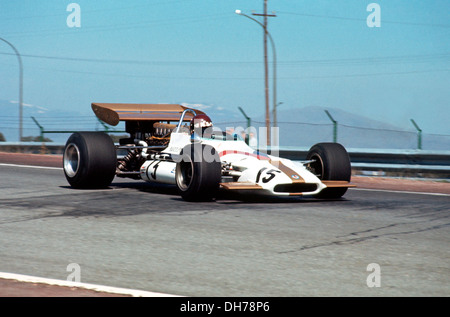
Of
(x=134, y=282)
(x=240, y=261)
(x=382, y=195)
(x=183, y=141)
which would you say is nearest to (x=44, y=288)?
(x=134, y=282)

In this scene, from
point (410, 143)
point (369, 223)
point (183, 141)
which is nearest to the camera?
A: point (369, 223)

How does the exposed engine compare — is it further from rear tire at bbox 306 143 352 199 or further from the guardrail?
the guardrail

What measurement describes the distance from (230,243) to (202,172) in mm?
2708

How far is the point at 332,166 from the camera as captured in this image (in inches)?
412

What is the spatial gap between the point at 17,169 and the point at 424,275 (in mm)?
12455

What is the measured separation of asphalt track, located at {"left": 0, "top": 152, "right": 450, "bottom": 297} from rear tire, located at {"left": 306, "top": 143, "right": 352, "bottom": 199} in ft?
1.00

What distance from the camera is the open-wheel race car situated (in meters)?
9.55

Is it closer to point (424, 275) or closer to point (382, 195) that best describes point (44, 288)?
point (424, 275)

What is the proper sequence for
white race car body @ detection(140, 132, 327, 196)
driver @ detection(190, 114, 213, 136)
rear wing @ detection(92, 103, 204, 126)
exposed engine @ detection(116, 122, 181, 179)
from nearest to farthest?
white race car body @ detection(140, 132, 327, 196), driver @ detection(190, 114, 213, 136), exposed engine @ detection(116, 122, 181, 179), rear wing @ detection(92, 103, 204, 126)

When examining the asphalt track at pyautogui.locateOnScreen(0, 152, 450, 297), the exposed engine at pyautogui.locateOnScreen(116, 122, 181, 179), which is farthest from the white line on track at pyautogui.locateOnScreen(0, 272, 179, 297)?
the exposed engine at pyautogui.locateOnScreen(116, 122, 181, 179)

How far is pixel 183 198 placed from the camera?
10000 millimetres

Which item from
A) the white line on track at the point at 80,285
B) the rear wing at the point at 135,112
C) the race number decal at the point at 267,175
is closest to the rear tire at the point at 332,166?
the race number decal at the point at 267,175

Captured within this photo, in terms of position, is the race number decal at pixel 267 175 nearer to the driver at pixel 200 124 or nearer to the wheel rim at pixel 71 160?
the driver at pixel 200 124

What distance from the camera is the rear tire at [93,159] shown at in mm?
10871
